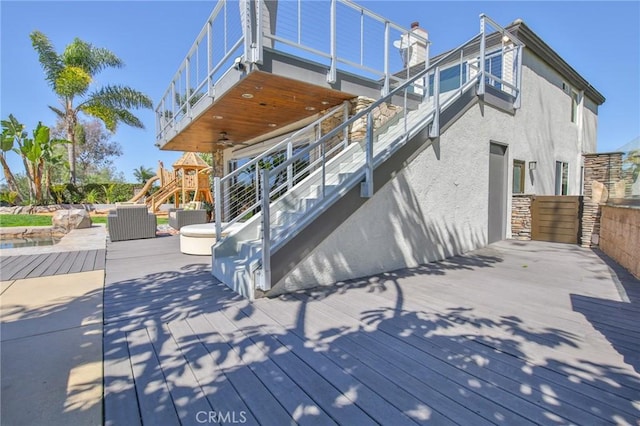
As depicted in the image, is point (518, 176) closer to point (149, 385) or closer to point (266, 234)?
point (266, 234)

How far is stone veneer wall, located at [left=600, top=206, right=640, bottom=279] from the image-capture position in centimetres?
464

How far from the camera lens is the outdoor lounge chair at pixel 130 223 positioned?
8.26 meters

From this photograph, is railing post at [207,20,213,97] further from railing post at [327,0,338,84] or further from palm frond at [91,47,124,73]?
palm frond at [91,47,124,73]

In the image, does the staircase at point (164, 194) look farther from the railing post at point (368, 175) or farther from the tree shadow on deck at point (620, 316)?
the tree shadow on deck at point (620, 316)

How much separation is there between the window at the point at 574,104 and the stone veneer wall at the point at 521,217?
271 inches

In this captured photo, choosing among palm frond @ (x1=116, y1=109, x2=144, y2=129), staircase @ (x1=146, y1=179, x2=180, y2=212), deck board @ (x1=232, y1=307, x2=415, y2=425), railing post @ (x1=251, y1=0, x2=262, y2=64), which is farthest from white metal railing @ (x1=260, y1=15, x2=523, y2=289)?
palm frond @ (x1=116, y1=109, x2=144, y2=129)

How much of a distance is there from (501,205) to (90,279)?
8.85 metres

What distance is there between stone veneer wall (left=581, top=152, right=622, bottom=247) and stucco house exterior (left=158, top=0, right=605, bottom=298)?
1.54 m

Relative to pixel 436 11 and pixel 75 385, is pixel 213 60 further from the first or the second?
pixel 436 11

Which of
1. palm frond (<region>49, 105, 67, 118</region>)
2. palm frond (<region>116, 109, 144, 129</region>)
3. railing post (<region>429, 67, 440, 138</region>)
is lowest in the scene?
railing post (<region>429, 67, 440, 138</region>)

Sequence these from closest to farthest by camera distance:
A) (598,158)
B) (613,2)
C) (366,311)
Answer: (366,311)
(598,158)
(613,2)

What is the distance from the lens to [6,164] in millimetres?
15727

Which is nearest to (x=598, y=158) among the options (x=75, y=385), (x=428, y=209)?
(x=428, y=209)

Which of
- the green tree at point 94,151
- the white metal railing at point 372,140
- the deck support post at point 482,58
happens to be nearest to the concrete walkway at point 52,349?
the white metal railing at point 372,140
